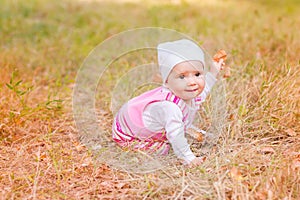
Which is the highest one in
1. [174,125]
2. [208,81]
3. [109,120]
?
[208,81]

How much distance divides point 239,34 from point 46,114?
213 cm

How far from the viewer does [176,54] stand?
2.56 metres

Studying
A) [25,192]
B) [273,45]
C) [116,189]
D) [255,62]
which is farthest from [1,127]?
[273,45]

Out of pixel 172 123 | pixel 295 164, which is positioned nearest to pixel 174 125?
pixel 172 123

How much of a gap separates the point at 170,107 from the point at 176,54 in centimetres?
29

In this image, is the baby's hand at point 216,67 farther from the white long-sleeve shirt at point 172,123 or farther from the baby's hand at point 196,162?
the baby's hand at point 196,162

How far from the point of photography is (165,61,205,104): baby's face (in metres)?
2.58

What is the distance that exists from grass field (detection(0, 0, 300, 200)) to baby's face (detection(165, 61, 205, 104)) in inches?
15.1

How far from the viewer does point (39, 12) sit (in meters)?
6.09

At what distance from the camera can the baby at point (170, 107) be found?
8.49 ft

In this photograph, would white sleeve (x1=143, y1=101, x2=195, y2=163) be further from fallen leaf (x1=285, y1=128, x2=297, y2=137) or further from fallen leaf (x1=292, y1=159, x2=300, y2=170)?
fallen leaf (x1=285, y1=128, x2=297, y2=137)

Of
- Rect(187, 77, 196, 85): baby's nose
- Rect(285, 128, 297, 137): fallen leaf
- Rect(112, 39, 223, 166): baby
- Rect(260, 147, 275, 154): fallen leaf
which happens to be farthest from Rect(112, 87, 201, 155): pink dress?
Rect(285, 128, 297, 137): fallen leaf

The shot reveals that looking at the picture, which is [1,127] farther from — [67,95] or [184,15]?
[184,15]

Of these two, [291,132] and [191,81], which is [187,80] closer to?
[191,81]
